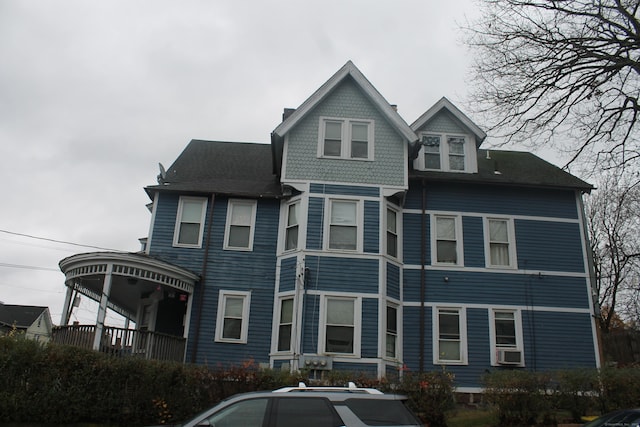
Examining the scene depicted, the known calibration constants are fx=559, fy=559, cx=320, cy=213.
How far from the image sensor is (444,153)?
65.2 feet

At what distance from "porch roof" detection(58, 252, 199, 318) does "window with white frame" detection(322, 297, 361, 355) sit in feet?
14.2

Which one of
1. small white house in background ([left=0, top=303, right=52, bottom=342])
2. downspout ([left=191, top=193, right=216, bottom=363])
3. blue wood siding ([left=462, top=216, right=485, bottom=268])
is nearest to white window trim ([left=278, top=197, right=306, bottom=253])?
downspout ([left=191, top=193, right=216, bottom=363])

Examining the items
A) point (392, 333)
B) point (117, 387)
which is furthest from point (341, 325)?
point (117, 387)

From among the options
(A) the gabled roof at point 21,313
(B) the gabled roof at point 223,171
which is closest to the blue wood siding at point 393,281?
(B) the gabled roof at point 223,171

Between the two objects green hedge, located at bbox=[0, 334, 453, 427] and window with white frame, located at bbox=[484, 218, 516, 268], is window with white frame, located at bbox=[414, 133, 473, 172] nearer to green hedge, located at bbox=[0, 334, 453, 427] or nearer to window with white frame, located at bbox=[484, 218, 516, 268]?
window with white frame, located at bbox=[484, 218, 516, 268]

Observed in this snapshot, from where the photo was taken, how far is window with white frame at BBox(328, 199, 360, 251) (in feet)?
56.8

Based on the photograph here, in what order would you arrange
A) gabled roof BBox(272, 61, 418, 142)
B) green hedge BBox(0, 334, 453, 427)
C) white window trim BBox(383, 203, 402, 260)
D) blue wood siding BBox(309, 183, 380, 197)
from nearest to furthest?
green hedge BBox(0, 334, 453, 427) → white window trim BBox(383, 203, 402, 260) → blue wood siding BBox(309, 183, 380, 197) → gabled roof BBox(272, 61, 418, 142)

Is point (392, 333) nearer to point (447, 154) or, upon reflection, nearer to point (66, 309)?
point (447, 154)

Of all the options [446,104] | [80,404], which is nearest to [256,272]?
[80,404]

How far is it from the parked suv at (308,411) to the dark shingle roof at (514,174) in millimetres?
11981

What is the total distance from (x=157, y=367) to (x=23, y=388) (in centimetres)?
263

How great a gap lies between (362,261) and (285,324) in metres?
3.00

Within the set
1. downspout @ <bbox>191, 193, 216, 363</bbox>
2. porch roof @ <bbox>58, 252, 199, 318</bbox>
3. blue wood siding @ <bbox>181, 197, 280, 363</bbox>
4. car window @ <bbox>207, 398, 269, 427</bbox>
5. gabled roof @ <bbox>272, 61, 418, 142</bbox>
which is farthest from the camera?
gabled roof @ <bbox>272, 61, 418, 142</bbox>

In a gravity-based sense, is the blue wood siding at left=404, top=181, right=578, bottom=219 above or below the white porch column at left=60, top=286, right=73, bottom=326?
above
